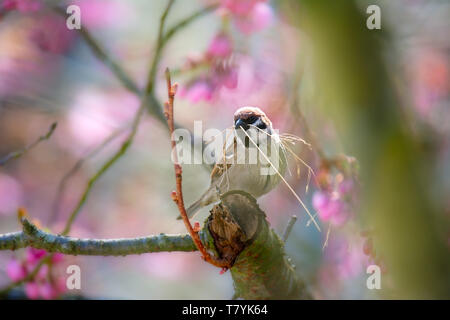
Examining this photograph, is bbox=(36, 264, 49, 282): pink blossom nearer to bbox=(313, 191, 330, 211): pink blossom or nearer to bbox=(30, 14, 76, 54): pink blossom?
bbox=(313, 191, 330, 211): pink blossom

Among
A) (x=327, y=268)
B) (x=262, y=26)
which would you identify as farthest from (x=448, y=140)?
(x=262, y=26)

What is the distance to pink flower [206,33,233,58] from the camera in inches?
72.6

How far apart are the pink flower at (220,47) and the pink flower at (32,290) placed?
97 centimetres

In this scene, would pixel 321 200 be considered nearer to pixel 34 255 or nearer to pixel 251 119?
pixel 251 119

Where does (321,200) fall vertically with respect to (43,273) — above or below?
above

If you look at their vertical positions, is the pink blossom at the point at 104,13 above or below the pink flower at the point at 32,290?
above

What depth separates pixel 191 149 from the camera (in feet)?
5.67

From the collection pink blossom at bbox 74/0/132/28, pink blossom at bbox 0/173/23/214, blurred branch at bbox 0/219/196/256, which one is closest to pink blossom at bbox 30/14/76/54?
pink blossom at bbox 74/0/132/28

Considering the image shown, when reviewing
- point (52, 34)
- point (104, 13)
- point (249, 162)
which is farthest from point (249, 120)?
point (104, 13)

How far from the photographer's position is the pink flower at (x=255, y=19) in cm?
192

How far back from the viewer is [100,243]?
3.78 feet

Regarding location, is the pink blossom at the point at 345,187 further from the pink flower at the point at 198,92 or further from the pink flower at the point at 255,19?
the pink flower at the point at 255,19

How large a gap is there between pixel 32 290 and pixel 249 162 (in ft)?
2.93

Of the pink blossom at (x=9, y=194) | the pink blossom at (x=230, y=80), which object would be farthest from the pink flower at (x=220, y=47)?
the pink blossom at (x=9, y=194)
